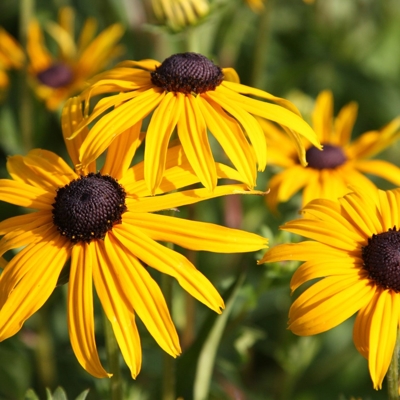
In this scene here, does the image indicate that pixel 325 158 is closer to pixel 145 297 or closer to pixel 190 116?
pixel 190 116

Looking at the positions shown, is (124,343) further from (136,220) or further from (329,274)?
(329,274)

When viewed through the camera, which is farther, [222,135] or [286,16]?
[286,16]

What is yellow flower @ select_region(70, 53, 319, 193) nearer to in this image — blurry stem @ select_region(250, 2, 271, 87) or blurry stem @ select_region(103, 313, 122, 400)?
blurry stem @ select_region(103, 313, 122, 400)

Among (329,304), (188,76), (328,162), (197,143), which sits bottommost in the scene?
(329,304)

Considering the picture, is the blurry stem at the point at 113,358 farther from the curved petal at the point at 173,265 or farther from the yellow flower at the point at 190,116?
the yellow flower at the point at 190,116

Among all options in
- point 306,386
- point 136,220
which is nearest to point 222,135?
point 136,220

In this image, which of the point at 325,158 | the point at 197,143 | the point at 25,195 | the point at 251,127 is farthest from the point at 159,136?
the point at 325,158

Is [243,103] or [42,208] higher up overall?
[243,103]
